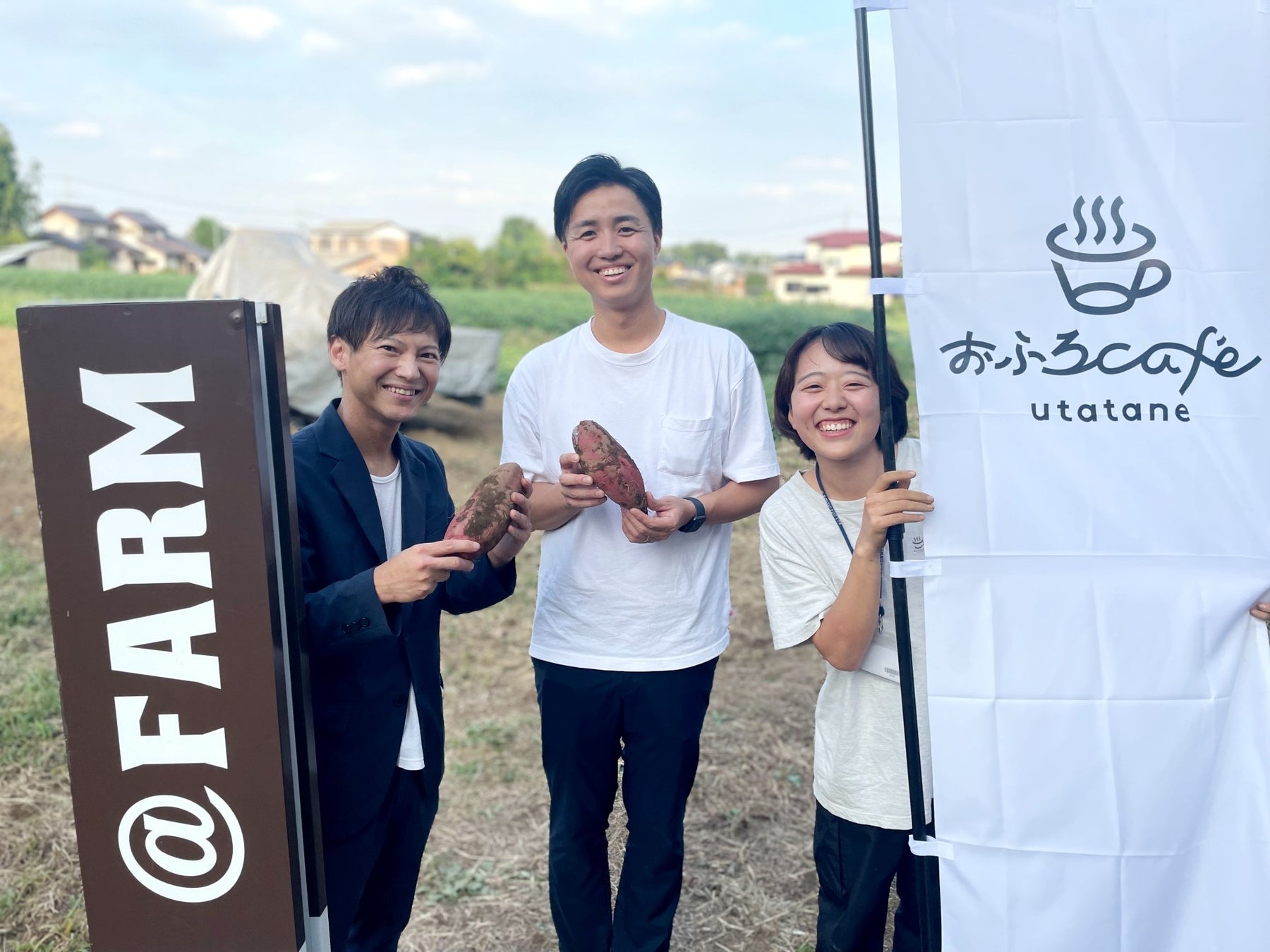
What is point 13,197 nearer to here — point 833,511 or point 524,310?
point 524,310

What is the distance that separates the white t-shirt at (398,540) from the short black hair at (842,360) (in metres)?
0.79

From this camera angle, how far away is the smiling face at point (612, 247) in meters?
2.05

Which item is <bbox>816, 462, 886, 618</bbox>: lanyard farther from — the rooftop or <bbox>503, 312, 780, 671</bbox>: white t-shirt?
the rooftop

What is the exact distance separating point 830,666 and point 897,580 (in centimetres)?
32

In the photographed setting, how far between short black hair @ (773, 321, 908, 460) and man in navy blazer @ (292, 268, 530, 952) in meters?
0.58

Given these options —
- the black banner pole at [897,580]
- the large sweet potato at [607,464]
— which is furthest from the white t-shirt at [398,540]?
the black banner pole at [897,580]

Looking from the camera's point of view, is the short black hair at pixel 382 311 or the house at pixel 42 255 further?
the house at pixel 42 255

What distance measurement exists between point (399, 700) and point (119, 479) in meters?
0.66

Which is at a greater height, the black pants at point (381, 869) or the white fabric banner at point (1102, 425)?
the white fabric banner at point (1102, 425)

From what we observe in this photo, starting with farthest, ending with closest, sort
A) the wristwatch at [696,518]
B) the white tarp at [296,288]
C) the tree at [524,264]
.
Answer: the tree at [524,264], the white tarp at [296,288], the wristwatch at [696,518]

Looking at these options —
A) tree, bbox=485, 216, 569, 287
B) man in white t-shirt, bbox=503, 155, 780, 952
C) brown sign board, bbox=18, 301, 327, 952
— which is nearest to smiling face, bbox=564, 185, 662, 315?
man in white t-shirt, bbox=503, 155, 780, 952

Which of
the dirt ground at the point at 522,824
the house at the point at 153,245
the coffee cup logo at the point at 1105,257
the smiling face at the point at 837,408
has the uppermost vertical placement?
the house at the point at 153,245

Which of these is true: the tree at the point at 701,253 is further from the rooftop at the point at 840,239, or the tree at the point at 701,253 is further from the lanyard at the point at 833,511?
the lanyard at the point at 833,511

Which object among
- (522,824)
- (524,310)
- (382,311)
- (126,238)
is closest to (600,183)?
(382,311)
